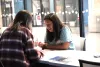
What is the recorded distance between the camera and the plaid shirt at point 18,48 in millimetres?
2346

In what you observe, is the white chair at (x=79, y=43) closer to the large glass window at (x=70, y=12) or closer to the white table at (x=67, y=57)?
the white table at (x=67, y=57)

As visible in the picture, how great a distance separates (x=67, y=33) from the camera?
2953 mm

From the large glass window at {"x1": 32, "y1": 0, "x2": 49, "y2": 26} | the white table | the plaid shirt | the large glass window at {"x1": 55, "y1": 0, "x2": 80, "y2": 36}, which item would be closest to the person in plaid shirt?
the plaid shirt

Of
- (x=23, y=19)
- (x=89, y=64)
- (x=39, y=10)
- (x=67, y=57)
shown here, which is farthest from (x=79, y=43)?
(x=39, y=10)

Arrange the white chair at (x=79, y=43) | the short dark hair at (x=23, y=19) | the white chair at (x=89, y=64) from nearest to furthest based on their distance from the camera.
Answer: the white chair at (x=89, y=64), the short dark hair at (x=23, y=19), the white chair at (x=79, y=43)

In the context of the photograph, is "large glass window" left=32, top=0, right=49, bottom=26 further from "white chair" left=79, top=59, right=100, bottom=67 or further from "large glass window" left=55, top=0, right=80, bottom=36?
"white chair" left=79, top=59, right=100, bottom=67

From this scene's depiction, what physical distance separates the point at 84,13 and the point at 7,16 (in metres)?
2.41

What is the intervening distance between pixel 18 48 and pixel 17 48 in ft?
0.04

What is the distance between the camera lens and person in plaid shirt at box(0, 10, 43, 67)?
7.70 ft

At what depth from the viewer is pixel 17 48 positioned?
235cm

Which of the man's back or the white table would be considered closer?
the white table

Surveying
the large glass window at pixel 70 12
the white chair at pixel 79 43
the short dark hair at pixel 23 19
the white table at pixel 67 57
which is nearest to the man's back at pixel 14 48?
the short dark hair at pixel 23 19

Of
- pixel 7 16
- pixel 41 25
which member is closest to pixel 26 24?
pixel 41 25

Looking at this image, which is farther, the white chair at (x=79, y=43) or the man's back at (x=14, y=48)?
the white chair at (x=79, y=43)
